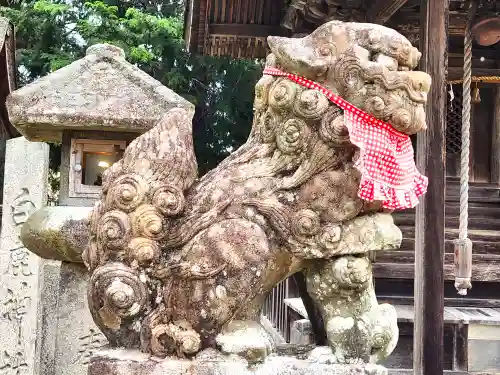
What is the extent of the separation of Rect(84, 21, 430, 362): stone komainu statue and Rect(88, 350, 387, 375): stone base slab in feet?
0.10

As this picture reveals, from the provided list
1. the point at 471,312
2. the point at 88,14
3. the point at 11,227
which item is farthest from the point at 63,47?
the point at 471,312

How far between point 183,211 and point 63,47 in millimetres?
11932

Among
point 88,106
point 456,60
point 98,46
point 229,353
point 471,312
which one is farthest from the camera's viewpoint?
point 456,60

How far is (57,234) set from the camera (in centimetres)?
229

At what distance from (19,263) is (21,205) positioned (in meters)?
0.48

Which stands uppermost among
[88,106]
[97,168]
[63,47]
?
[63,47]

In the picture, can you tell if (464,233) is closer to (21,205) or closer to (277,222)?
(277,222)

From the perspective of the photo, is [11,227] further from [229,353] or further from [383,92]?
[383,92]

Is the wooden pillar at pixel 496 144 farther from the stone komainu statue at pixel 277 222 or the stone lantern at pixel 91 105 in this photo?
the stone komainu statue at pixel 277 222

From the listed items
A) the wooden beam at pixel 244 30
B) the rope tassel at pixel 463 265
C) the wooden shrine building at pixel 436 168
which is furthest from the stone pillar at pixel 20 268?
the rope tassel at pixel 463 265

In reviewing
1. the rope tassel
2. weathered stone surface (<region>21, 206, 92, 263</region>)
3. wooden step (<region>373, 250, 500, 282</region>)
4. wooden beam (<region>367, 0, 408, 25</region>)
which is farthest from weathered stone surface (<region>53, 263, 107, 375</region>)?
wooden step (<region>373, 250, 500, 282</region>)

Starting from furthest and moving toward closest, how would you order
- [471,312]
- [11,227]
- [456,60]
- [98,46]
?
[456,60]
[471,312]
[11,227]
[98,46]

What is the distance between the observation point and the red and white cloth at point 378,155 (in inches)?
64.9

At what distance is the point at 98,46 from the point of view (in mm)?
2725
